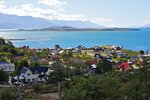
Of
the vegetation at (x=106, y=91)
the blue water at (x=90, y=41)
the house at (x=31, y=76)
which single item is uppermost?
the vegetation at (x=106, y=91)

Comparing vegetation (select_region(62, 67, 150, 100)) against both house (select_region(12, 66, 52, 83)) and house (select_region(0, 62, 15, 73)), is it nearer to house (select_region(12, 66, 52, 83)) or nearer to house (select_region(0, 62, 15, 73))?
house (select_region(12, 66, 52, 83))

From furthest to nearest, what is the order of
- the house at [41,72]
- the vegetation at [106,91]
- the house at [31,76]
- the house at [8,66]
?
the house at [8,66], the house at [41,72], the house at [31,76], the vegetation at [106,91]

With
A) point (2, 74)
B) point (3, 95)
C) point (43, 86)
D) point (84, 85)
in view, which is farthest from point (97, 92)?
point (2, 74)

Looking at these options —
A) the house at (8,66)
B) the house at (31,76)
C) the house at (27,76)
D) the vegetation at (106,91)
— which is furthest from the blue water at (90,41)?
the vegetation at (106,91)

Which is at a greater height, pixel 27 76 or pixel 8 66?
pixel 8 66

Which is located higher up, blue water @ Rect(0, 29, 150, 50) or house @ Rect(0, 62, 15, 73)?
house @ Rect(0, 62, 15, 73)

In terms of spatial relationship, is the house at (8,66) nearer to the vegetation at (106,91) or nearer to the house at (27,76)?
the house at (27,76)

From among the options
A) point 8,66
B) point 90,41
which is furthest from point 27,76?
point 90,41

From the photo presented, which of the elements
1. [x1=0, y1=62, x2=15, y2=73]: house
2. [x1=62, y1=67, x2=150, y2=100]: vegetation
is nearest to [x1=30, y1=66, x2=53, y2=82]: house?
[x1=0, y1=62, x2=15, y2=73]: house

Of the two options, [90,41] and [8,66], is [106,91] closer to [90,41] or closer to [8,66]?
[8,66]

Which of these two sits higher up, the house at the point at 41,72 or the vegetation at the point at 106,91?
the vegetation at the point at 106,91

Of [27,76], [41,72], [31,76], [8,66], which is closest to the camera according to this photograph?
[27,76]
